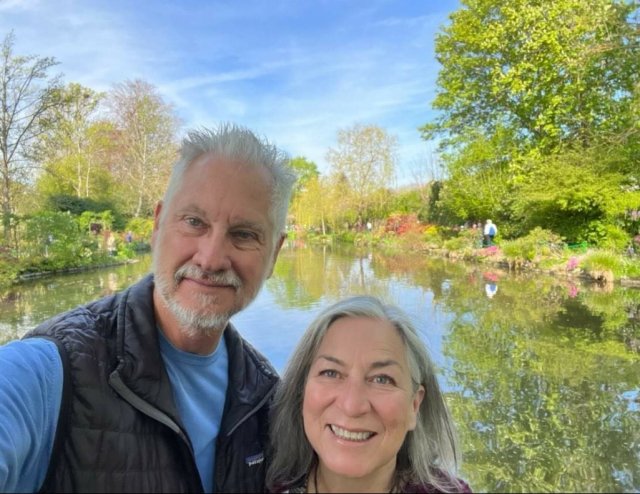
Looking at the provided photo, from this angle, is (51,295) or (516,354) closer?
(516,354)

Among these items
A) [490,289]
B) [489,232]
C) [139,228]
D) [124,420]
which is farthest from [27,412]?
[139,228]

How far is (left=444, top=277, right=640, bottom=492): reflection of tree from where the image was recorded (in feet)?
9.69

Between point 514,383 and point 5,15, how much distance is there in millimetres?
12977

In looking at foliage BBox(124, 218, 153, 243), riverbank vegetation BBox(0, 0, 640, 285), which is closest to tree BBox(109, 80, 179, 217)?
riverbank vegetation BBox(0, 0, 640, 285)

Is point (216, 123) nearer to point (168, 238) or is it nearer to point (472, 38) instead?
point (168, 238)

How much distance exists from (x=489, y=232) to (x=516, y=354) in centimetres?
1490

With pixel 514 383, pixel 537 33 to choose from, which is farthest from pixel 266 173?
pixel 537 33

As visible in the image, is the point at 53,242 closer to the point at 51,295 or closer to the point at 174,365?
the point at 51,295

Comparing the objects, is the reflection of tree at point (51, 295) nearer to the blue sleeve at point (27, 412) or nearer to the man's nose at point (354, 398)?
the blue sleeve at point (27, 412)

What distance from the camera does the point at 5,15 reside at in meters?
10.8

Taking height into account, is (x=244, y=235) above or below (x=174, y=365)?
above

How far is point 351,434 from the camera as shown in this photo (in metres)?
1.16

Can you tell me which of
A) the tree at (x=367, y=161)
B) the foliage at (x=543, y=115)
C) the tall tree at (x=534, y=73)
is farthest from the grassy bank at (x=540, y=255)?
the tree at (x=367, y=161)

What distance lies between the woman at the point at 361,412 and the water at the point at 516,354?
221mm
